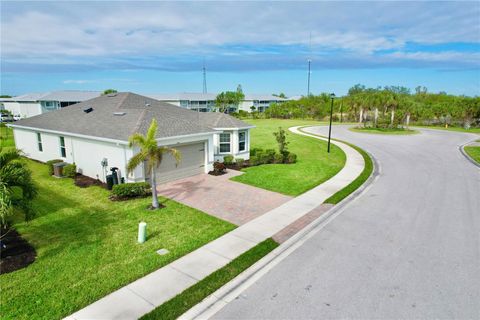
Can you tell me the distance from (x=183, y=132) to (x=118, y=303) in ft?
36.1

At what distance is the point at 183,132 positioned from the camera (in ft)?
53.8

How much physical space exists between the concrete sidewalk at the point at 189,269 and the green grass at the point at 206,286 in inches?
6.9

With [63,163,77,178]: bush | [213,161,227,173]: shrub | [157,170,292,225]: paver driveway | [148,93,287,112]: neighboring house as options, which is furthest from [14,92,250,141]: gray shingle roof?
[148,93,287,112]: neighboring house

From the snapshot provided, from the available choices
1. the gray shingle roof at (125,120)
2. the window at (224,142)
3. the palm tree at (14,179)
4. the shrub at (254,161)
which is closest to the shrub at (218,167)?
the gray shingle roof at (125,120)

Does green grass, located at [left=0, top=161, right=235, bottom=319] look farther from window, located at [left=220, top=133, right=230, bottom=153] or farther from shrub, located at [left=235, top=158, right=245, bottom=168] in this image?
window, located at [left=220, top=133, right=230, bottom=153]

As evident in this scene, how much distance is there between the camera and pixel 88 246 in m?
8.90

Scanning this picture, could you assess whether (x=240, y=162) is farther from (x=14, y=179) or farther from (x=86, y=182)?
(x=14, y=179)

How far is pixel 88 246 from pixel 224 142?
13.2 metres

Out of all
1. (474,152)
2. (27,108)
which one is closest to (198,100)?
(27,108)

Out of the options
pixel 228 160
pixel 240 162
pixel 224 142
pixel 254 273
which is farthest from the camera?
pixel 224 142

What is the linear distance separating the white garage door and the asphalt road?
8.96 metres

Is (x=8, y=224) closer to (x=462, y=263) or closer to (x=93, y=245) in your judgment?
(x=93, y=245)

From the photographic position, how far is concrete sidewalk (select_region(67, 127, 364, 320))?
20.4ft

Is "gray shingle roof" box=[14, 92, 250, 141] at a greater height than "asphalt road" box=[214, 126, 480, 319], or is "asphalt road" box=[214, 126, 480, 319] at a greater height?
"gray shingle roof" box=[14, 92, 250, 141]
